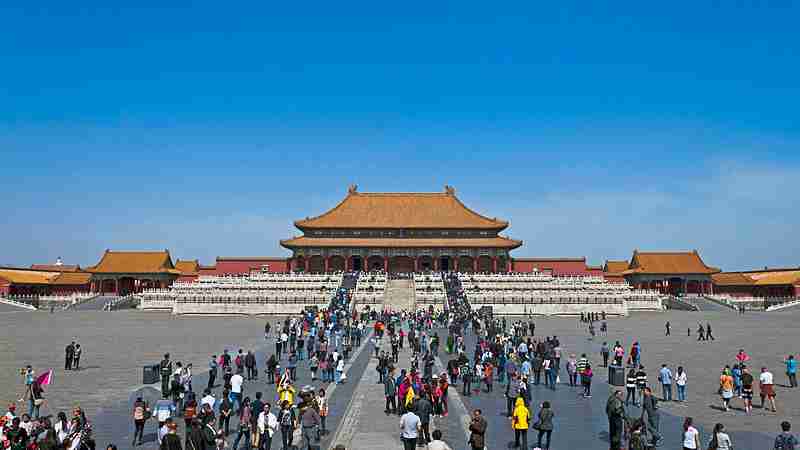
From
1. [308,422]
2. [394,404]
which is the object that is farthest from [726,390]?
[308,422]

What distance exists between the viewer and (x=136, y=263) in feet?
280

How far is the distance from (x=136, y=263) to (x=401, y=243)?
3212 centimetres

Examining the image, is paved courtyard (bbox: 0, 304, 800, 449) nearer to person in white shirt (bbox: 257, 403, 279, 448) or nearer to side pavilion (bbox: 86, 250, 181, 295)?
person in white shirt (bbox: 257, 403, 279, 448)

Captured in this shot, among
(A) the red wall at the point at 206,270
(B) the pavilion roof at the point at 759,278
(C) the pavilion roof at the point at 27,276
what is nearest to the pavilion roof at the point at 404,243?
(A) the red wall at the point at 206,270

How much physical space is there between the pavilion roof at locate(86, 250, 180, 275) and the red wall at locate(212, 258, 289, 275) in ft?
21.8

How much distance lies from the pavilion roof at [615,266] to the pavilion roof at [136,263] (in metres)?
54.9

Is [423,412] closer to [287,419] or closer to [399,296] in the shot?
[287,419]

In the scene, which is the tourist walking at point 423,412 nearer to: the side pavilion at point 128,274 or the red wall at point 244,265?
the red wall at point 244,265

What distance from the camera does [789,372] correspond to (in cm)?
2206

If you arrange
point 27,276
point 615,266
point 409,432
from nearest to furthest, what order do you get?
point 409,432
point 27,276
point 615,266

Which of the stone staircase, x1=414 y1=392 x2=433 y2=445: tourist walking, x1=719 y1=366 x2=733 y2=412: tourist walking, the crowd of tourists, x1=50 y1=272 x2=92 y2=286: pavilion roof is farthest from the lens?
x1=50 y1=272 x2=92 y2=286: pavilion roof

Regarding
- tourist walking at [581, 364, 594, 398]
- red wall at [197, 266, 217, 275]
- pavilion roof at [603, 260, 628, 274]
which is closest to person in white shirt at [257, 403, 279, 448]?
tourist walking at [581, 364, 594, 398]

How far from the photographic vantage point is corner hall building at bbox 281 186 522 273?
80.6 meters

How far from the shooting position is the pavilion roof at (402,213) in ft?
275
